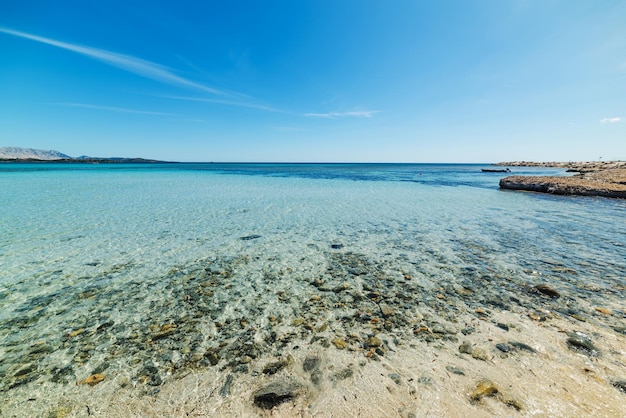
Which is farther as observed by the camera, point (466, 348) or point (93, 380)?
point (466, 348)

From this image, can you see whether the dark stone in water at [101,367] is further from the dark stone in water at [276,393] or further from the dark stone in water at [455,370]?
the dark stone in water at [455,370]

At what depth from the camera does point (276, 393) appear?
12.2 feet

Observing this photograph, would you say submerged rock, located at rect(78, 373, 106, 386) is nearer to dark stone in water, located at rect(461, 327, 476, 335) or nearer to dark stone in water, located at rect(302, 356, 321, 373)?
dark stone in water, located at rect(302, 356, 321, 373)

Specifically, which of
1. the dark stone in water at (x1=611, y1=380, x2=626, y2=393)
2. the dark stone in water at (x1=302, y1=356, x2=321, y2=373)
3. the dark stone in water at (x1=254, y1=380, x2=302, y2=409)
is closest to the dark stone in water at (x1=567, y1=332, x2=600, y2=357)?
the dark stone in water at (x1=611, y1=380, x2=626, y2=393)

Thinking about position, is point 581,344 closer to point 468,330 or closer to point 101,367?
point 468,330

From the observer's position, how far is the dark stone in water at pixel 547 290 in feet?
20.9

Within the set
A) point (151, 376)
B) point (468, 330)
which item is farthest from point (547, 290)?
point (151, 376)

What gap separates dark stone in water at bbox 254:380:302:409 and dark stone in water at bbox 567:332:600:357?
4869mm

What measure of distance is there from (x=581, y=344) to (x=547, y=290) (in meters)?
2.28

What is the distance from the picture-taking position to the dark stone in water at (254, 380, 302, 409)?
358 centimetres

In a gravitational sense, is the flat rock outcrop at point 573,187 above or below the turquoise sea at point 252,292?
above

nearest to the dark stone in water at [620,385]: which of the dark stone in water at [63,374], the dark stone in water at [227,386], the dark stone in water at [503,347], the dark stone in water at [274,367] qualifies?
the dark stone in water at [503,347]

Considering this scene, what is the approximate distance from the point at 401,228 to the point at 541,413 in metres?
10.2

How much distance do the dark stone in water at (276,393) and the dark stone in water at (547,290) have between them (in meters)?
6.58
